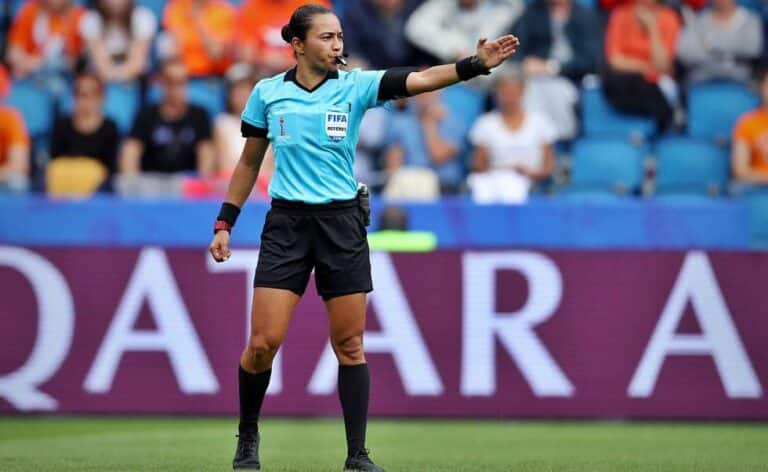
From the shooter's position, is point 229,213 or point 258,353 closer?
point 258,353

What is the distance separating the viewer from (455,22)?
1377 centimetres

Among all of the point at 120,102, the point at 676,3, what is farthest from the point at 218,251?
the point at 676,3

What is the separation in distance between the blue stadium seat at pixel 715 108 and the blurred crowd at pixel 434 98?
12 millimetres

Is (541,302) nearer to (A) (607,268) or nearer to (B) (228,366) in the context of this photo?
(A) (607,268)

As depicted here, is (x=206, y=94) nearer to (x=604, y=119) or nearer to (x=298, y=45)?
(x=604, y=119)

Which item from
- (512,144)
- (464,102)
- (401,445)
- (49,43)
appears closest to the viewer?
(401,445)

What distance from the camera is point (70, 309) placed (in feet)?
34.6

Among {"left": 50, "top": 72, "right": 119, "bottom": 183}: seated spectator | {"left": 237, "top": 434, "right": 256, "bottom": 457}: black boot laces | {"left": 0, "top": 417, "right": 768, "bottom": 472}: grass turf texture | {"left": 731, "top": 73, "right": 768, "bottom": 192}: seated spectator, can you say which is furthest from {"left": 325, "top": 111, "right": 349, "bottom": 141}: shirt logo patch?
{"left": 50, "top": 72, "right": 119, "bottom": 183}: seated spectator

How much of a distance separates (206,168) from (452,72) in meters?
6.73

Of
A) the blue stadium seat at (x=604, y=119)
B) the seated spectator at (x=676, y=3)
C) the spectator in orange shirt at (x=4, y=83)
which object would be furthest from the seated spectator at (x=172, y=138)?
the seated spectator at (x=676, y=3)

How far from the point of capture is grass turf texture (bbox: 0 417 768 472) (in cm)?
745

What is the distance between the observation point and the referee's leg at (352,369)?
261 inches

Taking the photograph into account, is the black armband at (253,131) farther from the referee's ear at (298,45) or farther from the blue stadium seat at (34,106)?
the blue stadium seat at (34,106)

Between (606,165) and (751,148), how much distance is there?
1177 millimetres
